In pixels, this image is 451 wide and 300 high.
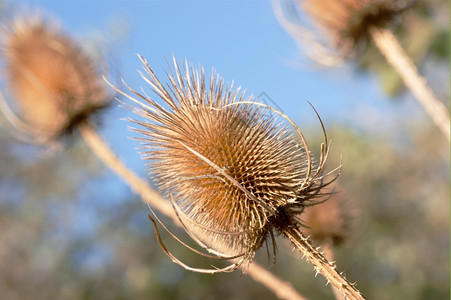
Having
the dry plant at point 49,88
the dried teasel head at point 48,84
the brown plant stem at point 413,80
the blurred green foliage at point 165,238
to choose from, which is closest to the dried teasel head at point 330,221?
the brown plant stem at point 413,80

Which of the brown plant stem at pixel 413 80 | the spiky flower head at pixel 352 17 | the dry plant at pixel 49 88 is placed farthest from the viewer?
the dry plant at pixel 49 88

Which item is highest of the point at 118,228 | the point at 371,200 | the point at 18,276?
the point at 371,200

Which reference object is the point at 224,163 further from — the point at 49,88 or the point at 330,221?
the point at 49,88

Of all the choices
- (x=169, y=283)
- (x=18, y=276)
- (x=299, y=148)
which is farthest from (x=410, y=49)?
(x=18, y=276)

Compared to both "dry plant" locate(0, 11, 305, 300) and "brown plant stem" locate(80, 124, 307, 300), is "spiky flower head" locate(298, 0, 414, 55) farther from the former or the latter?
"brown plant stem" locate(80, 124, 307, 300)

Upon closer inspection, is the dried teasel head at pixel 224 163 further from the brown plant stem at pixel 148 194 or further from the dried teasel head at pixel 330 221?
the dried teasel head at pixel 330 221

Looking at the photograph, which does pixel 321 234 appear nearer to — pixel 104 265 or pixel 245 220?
pixel 245 220

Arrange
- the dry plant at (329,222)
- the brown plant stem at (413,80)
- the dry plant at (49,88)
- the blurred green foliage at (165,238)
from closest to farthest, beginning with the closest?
1. the brown plant stem at (413,80)
2. the dry plant at (329,222)
3. the dry plant at (49,88)
4. the blurred green foliage at (165,238)
